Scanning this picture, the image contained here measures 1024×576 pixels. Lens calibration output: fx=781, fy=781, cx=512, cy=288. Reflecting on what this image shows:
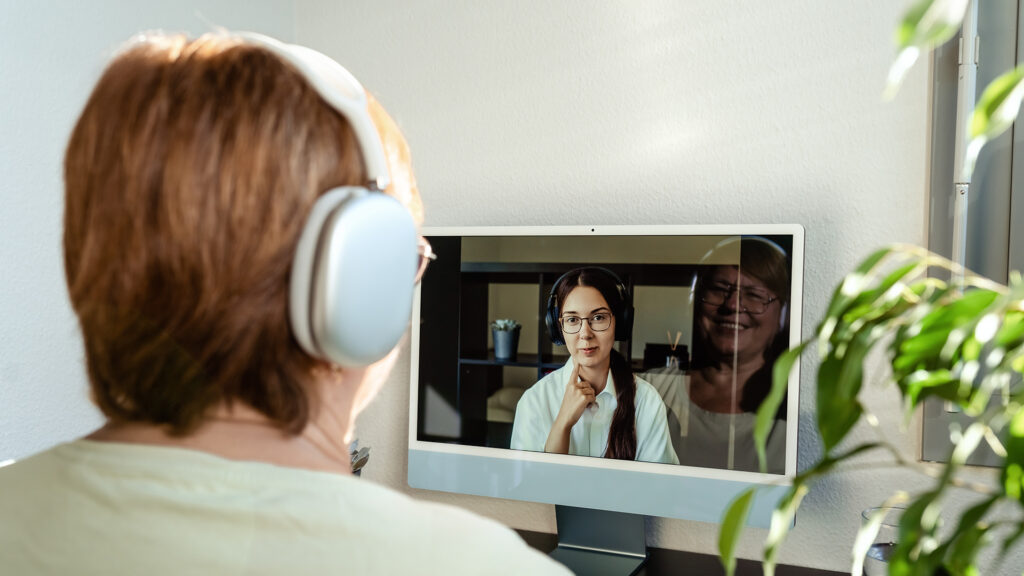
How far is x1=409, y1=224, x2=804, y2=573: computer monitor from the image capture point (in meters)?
1.38

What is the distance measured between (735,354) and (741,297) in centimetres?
10

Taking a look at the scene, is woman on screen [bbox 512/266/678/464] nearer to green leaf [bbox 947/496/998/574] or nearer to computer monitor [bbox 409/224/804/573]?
computer monitor [bbox 409/224/804/573]

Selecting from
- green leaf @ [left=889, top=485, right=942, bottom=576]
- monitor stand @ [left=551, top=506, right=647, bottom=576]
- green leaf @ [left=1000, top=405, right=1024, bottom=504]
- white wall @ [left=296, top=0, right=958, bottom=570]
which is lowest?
monitor stand @ [left=551, top=506, right=647, bottom=576]

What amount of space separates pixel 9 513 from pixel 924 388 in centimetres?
55

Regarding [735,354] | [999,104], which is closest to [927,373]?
[999,104]

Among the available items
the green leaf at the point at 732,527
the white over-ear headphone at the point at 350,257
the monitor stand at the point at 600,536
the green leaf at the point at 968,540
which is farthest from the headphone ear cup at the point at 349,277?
the monitor stand at the point at 600,536

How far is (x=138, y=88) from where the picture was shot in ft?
1.51

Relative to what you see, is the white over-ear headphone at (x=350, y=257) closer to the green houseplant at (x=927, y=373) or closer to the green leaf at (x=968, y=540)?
the green houseplant at (x=927, y=373)

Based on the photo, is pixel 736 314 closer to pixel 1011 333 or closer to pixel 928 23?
pixel 1011 333

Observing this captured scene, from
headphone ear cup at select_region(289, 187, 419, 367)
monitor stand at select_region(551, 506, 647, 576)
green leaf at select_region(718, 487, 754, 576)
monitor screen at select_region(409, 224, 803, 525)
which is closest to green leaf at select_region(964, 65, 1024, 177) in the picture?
green leaf at select_region(718, 487, 754, 576)

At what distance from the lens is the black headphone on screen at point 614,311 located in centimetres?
147

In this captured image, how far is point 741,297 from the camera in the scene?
1.39 m

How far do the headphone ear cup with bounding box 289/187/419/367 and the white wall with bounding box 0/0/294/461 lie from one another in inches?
39.5

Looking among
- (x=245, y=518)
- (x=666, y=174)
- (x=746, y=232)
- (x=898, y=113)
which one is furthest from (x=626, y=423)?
(x=245, y=518)
